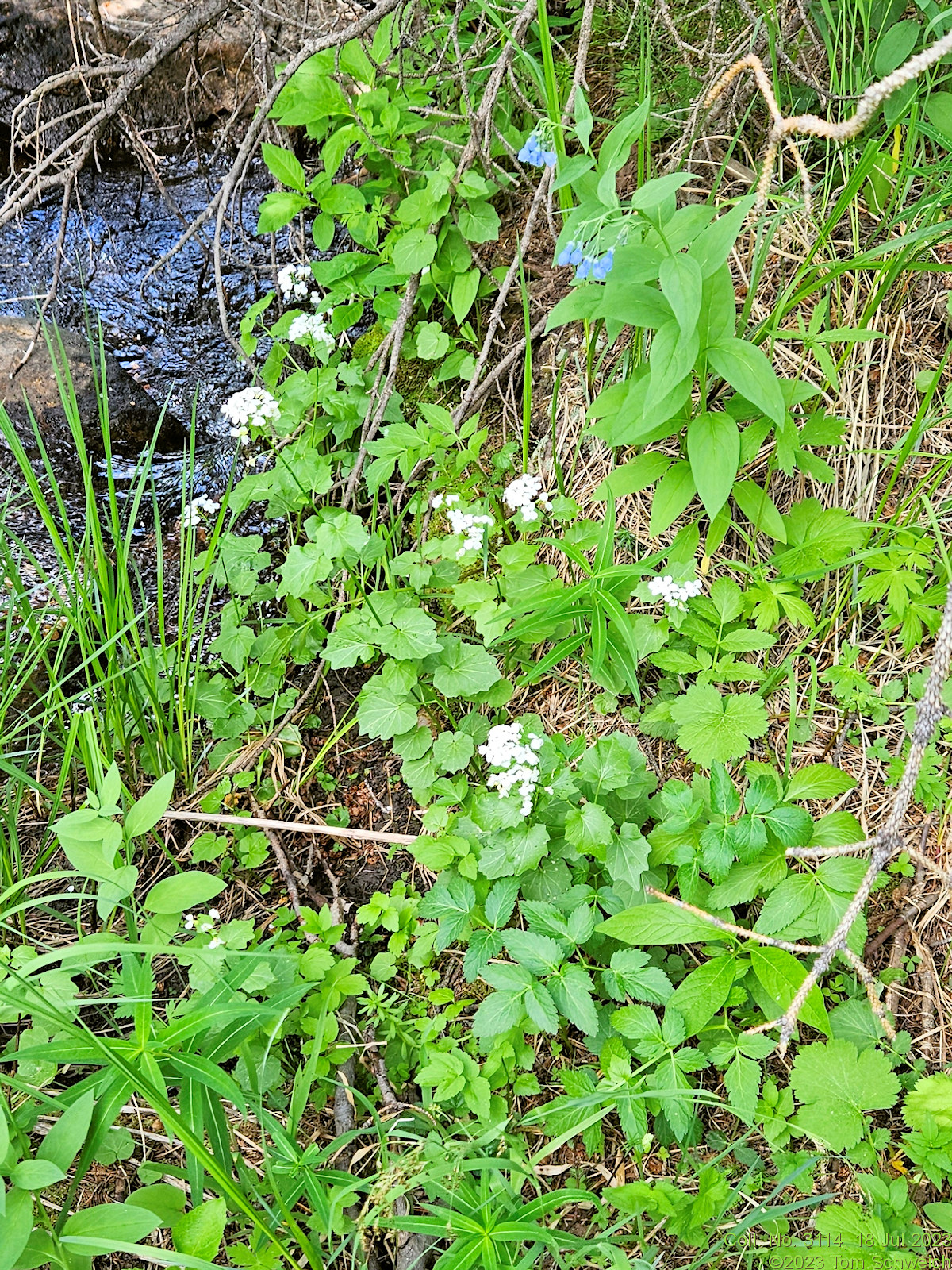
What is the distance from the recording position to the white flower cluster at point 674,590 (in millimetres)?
1666

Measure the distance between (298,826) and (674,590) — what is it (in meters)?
1.02

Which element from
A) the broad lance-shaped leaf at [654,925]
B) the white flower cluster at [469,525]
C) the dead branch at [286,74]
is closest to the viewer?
the broad lance-shaped leaf at [654,925]

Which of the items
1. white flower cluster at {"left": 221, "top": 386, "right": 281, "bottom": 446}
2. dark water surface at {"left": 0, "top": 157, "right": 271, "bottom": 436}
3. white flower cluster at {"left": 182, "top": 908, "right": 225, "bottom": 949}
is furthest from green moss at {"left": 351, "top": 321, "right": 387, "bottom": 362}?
white flower cluster at {"left": 182, "top": 908, "right": 225, "bottom": 949}

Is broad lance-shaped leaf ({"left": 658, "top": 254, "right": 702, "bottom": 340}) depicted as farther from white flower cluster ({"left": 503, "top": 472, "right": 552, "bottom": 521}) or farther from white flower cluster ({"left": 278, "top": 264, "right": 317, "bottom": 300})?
white flower cluster ({"left": 278, "top": 264, "right": 317, "bottom": 300})

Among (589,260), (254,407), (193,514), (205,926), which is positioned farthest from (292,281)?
(205,926)

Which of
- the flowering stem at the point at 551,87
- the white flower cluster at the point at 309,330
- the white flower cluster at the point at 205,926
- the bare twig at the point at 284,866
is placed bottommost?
the bare twig at the point at 284,866

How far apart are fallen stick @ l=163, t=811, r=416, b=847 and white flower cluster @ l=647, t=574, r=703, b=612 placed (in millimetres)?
788

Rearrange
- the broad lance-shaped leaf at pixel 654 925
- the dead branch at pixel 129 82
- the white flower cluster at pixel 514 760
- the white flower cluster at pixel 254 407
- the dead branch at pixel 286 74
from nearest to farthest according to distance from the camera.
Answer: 1. the broad lance-shaped leaf at pixel 654 925
2. the white flower cluster at pixel 514 760
3. the dead branch at pixel 286 74
4. the white flower cluster at pixel 254 407
5. the dead branch at pixel 129 82

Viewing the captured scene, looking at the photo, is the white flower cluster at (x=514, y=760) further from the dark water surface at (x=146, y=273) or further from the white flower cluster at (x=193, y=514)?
the dark water surface at (x=146, y=273)

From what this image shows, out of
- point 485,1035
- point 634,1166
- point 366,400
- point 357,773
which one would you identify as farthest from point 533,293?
point 634,1166

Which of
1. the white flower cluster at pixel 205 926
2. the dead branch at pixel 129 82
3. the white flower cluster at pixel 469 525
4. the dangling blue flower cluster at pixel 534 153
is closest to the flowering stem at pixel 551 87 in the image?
the dangling blue flower cluster at pixel 534 153

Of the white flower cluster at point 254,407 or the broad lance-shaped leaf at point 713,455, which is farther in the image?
the white flower cluster at point 254,407

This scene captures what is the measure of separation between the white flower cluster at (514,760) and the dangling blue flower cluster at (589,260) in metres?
0.85

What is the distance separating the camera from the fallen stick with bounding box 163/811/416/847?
1.89m
